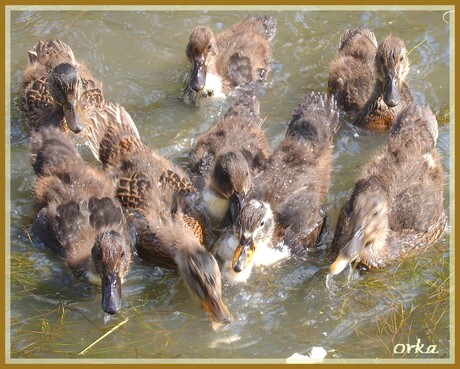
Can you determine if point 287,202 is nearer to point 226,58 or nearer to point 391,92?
point 391,92

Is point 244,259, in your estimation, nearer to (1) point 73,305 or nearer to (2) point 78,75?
(1) point 73,305

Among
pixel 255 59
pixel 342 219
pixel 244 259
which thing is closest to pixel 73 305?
pixel 244 259

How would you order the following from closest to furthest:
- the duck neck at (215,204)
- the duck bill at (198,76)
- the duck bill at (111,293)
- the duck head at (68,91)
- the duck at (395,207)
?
1. the duck bill at (111,293)
2. the duck at (395,207)
3. the duck neck at (215,204)
4. the duck head at (68,91)
5. the duck bill at (198,76)

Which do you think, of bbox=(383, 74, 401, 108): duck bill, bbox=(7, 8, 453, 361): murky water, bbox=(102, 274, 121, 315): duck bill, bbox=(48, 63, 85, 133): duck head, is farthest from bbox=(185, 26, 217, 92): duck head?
bbox=(102, 274, 121, 315): duck bill

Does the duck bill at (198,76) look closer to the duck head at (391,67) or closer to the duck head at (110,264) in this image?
the duck head at (391,67)

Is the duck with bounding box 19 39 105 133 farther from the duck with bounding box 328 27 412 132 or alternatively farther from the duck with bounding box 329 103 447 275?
the duck with bounding box 329 103 447 275

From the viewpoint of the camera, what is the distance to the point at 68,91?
855cm

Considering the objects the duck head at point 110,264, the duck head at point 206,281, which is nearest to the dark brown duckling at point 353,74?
the duck head at point 206,281

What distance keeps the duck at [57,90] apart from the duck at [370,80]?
2660 mm

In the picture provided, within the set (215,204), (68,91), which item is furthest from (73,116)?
(215,204)

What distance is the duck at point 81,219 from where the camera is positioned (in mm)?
6824

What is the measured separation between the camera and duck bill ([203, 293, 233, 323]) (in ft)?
22.1

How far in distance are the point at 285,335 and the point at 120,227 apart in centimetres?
169

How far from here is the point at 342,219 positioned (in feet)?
24.6
